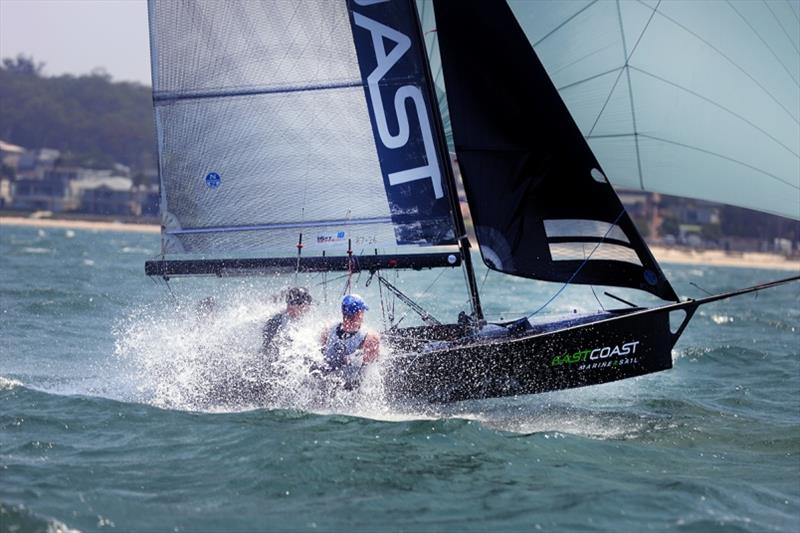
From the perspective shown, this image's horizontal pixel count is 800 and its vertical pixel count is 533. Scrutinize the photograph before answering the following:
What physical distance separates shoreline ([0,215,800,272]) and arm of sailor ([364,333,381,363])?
62199 mm

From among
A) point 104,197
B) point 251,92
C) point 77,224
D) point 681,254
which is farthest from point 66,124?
point 251,92

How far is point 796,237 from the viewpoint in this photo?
264ft

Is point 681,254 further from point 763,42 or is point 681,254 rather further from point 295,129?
point 295,129

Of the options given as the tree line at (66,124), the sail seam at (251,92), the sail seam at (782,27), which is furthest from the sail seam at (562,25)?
the tree line at (66,124)

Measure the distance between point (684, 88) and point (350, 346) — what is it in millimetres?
3168

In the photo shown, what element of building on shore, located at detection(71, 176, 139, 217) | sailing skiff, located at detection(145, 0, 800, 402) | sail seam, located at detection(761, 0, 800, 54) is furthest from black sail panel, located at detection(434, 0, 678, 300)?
building on shore, located at detection(71, 176, 139, 217)

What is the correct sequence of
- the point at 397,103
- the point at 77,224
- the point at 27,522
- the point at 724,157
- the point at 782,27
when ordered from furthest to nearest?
the point at 77,224 → the point at 397,103 → the point at 724,157 → the point at 782,27 → the point at 27,522

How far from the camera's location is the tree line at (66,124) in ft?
342

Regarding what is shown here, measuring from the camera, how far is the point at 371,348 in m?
8.15

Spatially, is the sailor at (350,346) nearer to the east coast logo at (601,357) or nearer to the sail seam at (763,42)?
the east coast logo at (601,357)

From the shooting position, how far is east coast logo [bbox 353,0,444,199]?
862 centimetres

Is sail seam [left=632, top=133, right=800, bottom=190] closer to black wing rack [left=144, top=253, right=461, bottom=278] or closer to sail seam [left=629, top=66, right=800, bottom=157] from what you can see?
sail seam [left=629, top=66, right=800, bottom=157]

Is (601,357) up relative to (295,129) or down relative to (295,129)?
down

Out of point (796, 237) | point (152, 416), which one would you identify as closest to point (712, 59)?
point (152, 416)
